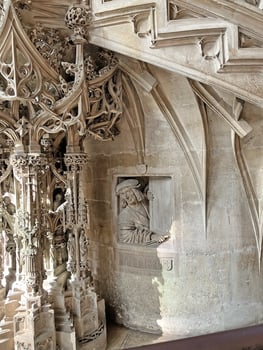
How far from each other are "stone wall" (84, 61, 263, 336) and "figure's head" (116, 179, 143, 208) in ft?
0.37

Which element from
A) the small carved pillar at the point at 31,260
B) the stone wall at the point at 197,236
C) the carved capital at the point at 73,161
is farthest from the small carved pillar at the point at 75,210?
the stone wall at the point at 197,236

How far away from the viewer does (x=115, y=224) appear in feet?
15.3

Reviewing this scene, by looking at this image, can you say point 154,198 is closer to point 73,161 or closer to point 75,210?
point 75,210

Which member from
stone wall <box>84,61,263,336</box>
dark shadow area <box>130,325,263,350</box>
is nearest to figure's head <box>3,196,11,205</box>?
stone wall <box>84,61,263,336</box>

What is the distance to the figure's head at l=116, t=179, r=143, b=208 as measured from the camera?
4473mm

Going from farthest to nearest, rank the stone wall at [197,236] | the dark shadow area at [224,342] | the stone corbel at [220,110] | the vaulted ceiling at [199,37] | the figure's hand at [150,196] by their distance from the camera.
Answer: the figure's hand at [150,196] → the stone wall at [197,236] → the stone corbel at [220,110] → the vaulted ceiling at [199,37] → the dark shadow area at [224,342]

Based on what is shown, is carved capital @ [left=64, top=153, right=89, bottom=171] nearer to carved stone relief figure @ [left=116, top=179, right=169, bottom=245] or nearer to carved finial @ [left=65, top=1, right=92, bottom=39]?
carved stone relief figure @ [left=116, top=179, right=169, bottom=245]

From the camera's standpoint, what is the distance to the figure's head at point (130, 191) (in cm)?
447

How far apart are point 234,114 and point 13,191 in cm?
253

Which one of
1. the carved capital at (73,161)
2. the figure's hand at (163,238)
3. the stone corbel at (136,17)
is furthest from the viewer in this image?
the figure's hand at (163,238)

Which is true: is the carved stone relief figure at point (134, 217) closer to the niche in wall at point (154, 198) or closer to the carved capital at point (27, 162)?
the niche in wall at point (154, 198)

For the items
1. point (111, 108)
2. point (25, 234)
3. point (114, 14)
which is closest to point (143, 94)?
point (111, 108)

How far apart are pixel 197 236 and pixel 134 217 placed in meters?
0.80

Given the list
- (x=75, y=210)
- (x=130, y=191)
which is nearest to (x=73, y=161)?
(x=75, y=210)
